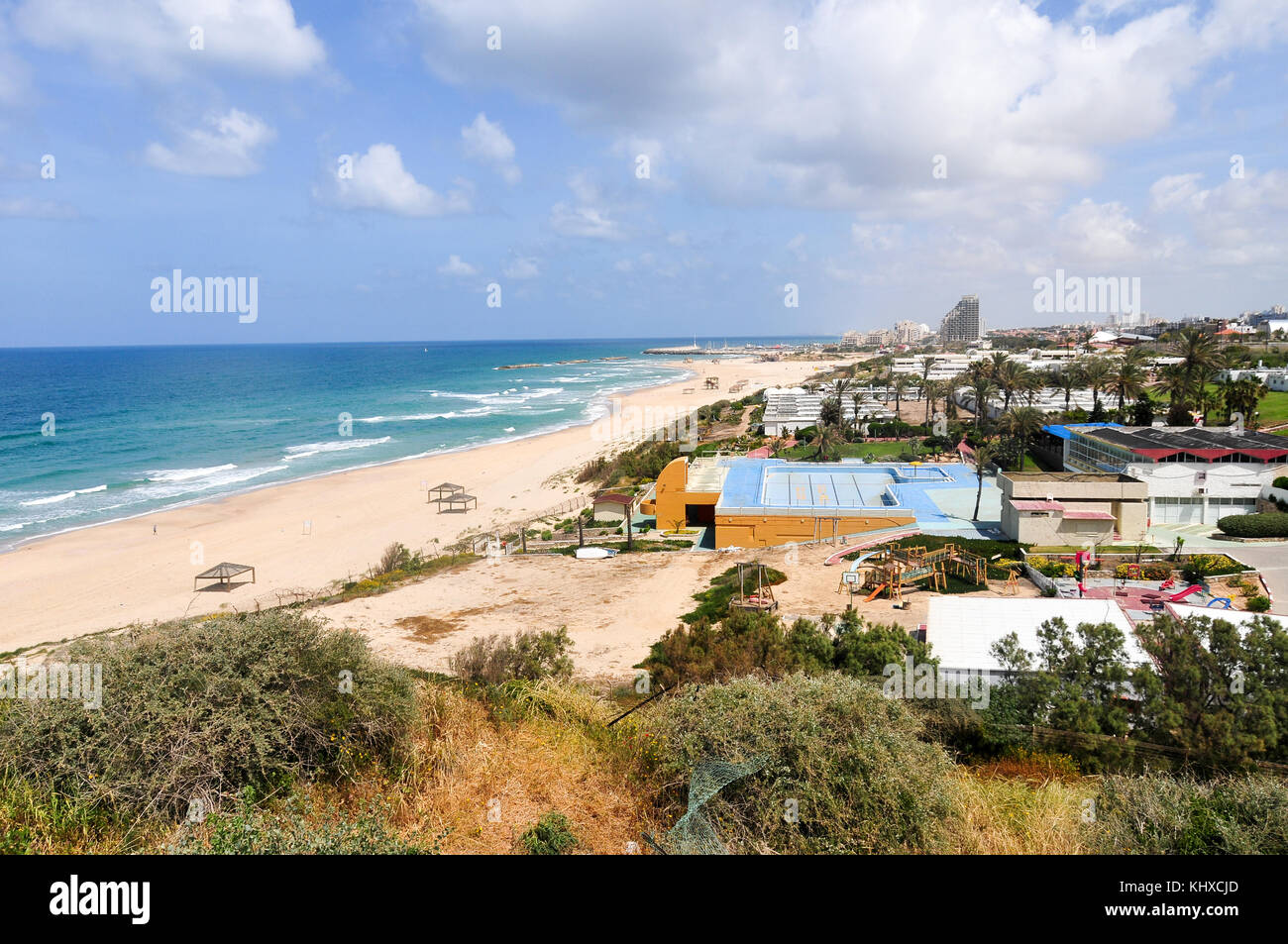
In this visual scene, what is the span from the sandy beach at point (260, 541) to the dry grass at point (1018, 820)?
39.4ft

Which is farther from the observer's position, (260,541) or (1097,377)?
(1097,377)

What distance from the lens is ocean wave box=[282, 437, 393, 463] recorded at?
192 ft

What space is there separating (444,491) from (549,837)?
131 feet

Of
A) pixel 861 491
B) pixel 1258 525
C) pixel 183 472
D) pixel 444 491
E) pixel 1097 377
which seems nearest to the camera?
pixel 1258 525

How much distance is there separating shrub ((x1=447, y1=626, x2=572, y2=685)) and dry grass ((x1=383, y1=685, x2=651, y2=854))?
13.4ft

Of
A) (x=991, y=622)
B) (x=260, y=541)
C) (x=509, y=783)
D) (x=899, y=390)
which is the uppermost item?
(x=899, y=390)

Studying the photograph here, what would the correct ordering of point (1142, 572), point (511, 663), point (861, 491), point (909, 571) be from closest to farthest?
1. point (511, 663)
2. point (1142, 572)
3. point (909, 571)
4. point (861, 491)

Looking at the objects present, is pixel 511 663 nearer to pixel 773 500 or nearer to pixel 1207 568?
pixel 773 500

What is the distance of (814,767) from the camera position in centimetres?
651

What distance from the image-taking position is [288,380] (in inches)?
5295

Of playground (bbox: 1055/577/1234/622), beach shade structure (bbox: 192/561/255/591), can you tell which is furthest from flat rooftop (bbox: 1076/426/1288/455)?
beach shade structure (bbox: 192/561/255/591)

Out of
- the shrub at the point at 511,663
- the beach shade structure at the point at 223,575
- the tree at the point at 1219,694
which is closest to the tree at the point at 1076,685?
the tree at the point at 1219,694

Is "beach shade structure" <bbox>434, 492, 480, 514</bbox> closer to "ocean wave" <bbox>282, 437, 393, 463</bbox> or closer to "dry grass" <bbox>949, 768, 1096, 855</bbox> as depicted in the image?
"ocean wave" <bbox>282, 437, 393, 463</bbox>

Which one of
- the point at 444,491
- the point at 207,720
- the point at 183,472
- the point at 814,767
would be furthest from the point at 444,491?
the point at 814,767
